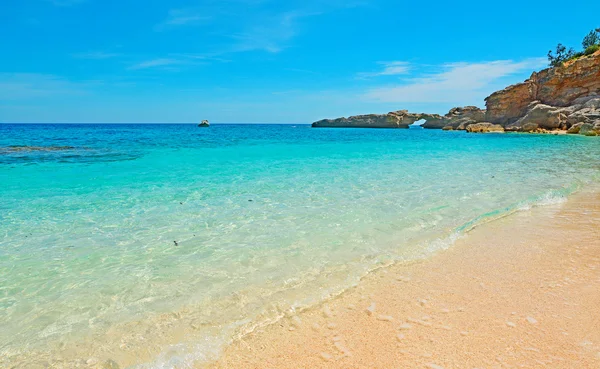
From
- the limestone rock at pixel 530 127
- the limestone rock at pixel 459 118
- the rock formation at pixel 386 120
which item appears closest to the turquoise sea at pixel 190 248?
the limestone rock at pixel 530 127

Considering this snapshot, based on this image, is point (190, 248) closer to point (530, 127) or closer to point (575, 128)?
point (575, 128)

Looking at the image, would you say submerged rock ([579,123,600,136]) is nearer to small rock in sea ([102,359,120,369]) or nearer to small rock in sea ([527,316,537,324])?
small rock in sea ([527,316,537,324])

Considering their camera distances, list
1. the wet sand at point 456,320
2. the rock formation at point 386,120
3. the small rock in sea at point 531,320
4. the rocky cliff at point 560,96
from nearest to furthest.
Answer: the wet sand at point 456,320, the small rock in sea at point 531,320, the rocky cliff at point 560,96, the rock formation at point 386,120

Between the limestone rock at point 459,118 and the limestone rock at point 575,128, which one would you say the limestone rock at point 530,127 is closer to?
the limestone rock at point 575,128

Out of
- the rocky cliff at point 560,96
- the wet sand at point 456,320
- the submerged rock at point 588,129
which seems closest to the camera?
the wet sand at point 456,320

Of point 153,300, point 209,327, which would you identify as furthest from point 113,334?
point 209,327

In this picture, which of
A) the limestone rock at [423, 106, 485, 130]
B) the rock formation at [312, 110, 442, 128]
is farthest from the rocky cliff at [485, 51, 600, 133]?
the rock formation at [312, 110, 442, 128]

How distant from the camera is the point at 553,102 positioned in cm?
4872

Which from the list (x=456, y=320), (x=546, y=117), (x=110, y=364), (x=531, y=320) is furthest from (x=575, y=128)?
(x=110, y=364)

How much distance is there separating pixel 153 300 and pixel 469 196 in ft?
25.5

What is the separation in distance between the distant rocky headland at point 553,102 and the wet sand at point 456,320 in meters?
43.9

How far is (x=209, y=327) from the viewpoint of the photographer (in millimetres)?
3236

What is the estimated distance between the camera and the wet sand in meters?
2.69

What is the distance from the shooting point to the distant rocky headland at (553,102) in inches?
1674
